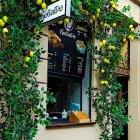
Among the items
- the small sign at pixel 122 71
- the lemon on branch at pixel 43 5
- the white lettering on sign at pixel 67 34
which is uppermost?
the lemon on branch at pixel 43 5

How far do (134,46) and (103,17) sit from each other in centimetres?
238

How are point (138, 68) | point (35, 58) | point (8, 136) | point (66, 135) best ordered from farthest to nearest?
1. point (138, 68)
2. point (66, 135)
3. point (35, 58)
4. point (8, 136)

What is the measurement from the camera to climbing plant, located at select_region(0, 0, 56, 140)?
4.60 meters

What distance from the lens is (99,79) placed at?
23.4 feet

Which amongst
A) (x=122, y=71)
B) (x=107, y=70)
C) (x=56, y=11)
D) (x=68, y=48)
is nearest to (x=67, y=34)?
(x=68, y=48)

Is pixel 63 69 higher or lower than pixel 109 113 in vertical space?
higher

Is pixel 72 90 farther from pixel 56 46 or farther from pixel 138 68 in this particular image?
pixel 138 68

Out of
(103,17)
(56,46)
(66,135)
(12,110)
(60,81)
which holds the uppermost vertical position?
(103,17)

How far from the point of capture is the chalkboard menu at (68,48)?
20.4ft

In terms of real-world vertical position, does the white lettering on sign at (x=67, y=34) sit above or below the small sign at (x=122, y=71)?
above

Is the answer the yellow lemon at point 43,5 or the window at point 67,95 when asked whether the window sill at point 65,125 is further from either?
the yellow lemon at point 43,5

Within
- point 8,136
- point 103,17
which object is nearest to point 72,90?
point 103,17

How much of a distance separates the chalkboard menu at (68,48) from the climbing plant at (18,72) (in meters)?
1.20

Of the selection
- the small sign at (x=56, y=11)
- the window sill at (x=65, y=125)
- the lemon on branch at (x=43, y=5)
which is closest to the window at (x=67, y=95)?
the window sill at (x=65, y=125)
